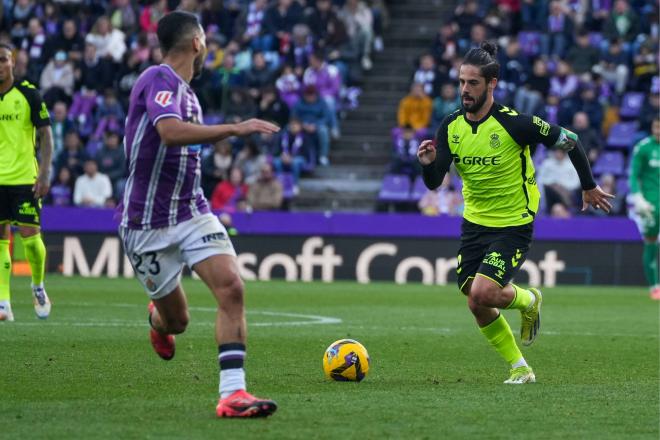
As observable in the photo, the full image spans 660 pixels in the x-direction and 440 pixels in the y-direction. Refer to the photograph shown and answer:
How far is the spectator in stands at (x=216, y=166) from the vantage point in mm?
25391

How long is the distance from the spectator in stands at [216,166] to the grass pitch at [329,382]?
9.27m

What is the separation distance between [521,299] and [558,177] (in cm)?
1502

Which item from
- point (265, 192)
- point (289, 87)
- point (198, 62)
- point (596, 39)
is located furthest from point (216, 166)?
point (198, 62)

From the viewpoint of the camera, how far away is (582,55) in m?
26.4

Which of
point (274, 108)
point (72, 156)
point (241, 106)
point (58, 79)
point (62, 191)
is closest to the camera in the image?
point (62, 191)

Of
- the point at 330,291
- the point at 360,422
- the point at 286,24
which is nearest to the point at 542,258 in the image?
the point at 330,291

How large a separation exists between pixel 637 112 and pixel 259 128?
64.9 ft

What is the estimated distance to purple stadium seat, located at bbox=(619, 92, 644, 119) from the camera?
25234 mm

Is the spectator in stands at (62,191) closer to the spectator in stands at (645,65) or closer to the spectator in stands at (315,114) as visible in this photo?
the spectator in stands at (315,114)

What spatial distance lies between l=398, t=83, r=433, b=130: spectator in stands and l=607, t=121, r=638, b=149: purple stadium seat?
11.9ft

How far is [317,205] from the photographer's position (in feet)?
85.4

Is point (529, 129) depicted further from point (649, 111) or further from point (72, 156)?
point (72, 156)

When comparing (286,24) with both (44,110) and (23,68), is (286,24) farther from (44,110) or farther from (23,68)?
(44,110)

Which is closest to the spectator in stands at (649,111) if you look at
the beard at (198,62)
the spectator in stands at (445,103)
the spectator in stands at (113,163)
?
the spectator in stands at (445,103)
